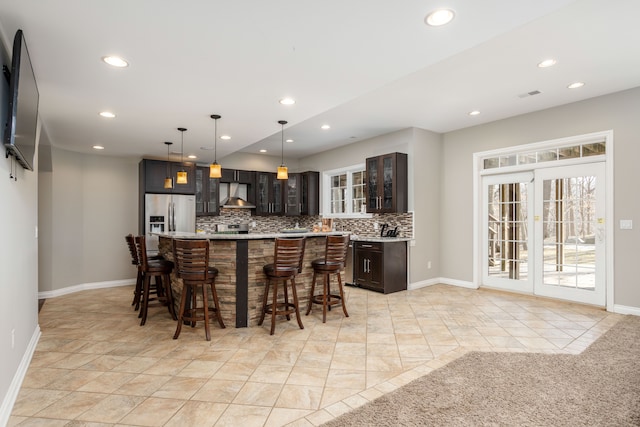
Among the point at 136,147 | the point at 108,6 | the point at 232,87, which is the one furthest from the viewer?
the point at 136,147

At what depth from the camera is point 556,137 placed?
4.93 meters

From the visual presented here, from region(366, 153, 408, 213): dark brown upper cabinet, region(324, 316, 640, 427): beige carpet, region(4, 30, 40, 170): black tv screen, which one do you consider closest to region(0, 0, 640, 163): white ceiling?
region(4, 30, 40, 170): black tv screen

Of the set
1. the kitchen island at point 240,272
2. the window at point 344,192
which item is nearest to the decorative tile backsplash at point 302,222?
the window at point 344,192

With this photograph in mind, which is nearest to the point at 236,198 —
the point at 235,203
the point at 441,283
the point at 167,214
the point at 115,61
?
the point at 235,203

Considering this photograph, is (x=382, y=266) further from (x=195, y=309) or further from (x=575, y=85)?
(x=575, y=85)

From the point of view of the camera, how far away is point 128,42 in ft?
8.07

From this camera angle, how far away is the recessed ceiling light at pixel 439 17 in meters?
2.12

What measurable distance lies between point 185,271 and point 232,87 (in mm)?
1931

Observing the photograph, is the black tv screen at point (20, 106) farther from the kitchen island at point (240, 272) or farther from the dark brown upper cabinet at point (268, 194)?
the dark brown upper cabinet at point (268, 194)

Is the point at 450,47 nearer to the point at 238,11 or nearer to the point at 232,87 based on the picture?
the point at 238,11

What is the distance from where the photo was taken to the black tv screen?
6.79ft

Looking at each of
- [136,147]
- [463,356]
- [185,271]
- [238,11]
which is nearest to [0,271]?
[185,271]

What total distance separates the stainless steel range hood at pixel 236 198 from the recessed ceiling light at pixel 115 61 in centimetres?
467

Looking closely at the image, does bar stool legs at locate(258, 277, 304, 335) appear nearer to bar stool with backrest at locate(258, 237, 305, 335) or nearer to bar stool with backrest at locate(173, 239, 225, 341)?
bar stool with backrest at locate(258, 237, 305, 335)
